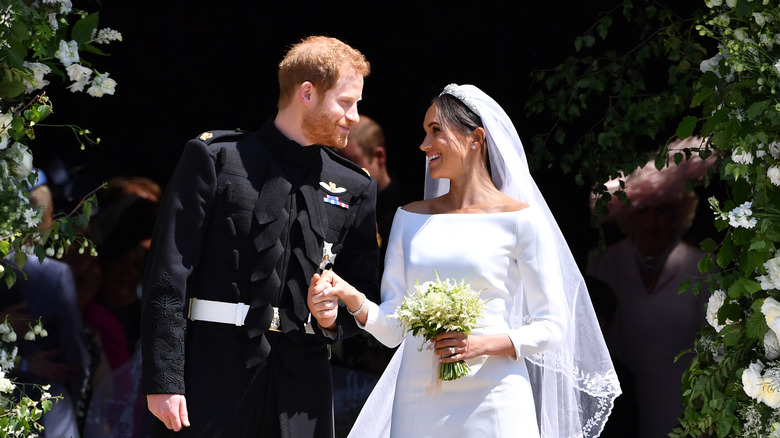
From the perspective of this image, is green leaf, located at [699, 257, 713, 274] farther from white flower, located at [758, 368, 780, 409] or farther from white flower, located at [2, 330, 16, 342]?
white flower, located at [2, 330, 16, 342]

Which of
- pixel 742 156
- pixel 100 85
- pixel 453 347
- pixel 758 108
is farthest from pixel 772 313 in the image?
pixel 100 85

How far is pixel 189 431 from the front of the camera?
314 cm

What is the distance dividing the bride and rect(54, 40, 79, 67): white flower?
3.48 ft

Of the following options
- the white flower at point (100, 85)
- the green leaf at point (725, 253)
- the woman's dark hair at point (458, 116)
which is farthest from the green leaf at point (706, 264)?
the white flower at point (100, 85)

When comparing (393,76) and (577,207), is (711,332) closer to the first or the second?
(577,207)

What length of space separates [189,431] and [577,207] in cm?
295

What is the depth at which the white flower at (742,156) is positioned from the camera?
124 inches

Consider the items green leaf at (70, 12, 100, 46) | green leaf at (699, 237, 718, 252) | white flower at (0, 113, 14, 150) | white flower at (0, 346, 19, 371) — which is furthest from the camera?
green leaf at (699, 237, 718, 252)

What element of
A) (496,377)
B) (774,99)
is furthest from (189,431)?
(774,99)

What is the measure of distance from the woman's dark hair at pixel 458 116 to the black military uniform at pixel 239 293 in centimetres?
54

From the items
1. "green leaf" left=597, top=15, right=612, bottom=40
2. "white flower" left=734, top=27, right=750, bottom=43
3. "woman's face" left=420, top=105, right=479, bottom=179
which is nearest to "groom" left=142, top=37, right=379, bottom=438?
"woman's face" left=420, top=105, right=479, bottom=179

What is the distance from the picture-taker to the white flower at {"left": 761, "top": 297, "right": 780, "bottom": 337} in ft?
9.86

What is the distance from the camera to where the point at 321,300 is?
316 cm

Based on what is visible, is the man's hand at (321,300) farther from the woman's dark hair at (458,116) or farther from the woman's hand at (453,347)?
the woman's dark hair at (458,116)
